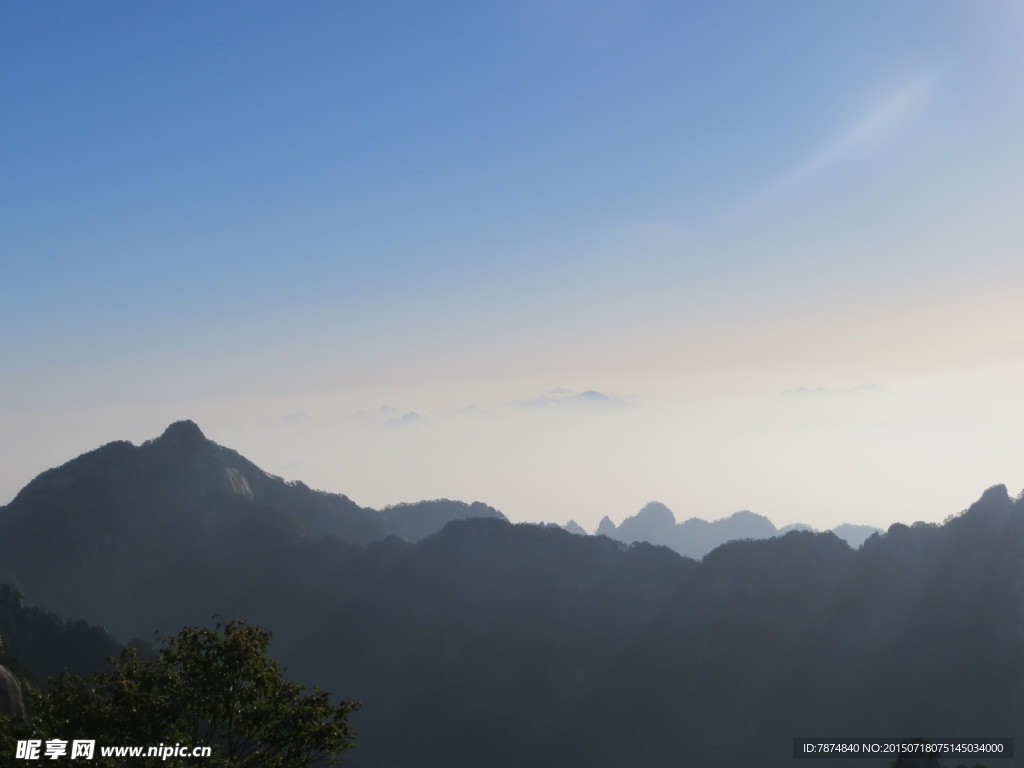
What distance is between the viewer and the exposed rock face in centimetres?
7962

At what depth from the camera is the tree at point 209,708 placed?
42.4 meters

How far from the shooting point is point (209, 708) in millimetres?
43656

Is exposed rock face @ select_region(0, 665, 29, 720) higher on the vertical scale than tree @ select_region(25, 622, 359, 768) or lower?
lower

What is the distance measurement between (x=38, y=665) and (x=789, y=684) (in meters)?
160

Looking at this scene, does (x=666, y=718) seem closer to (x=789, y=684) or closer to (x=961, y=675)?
(x=789, y=684)

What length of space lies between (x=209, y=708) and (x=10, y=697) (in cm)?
5390

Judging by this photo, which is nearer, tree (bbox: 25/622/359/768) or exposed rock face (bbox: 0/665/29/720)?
tree (bbox: 25/622/359/768)

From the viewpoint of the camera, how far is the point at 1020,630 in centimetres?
15575

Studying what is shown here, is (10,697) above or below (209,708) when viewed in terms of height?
below

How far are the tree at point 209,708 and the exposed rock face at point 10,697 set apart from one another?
146ft

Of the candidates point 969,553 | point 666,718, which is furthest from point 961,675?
point 666,718

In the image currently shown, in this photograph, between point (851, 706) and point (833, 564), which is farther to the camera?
point (833, 564)

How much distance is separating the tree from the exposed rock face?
44.4 metres

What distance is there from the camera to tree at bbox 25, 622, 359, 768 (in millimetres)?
42375
